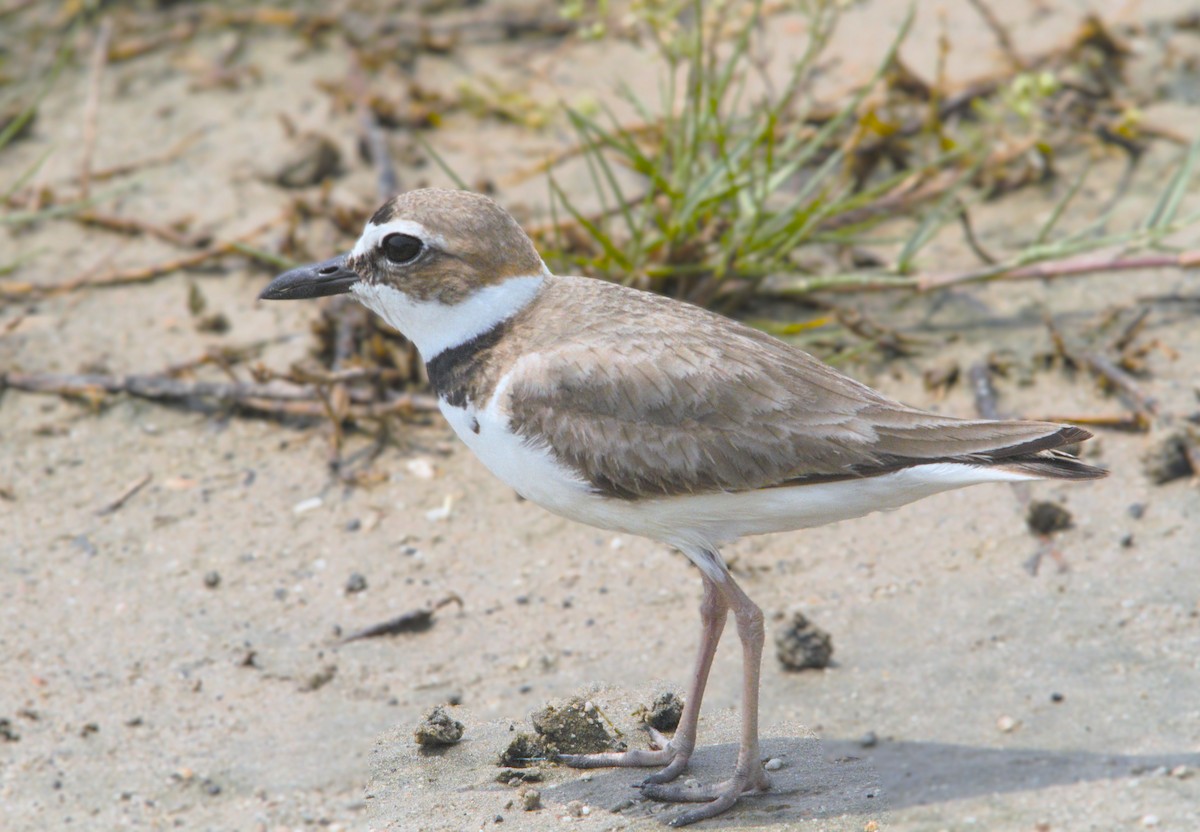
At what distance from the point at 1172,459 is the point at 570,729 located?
284cm

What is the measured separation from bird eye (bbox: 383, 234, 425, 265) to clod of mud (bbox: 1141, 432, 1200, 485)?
3209 mm

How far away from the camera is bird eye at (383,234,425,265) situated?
4520mm

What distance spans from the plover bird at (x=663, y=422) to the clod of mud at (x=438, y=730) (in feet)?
1.28

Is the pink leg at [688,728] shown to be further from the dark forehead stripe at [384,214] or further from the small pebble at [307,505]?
the small pebble at [307,505]

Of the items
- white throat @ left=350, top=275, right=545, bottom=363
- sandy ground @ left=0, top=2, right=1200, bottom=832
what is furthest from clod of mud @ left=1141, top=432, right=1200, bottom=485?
white throat @ left=350, top=275, right=545, bottom=363

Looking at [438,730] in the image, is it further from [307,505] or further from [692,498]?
[307,505]

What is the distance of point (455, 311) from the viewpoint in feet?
14.9

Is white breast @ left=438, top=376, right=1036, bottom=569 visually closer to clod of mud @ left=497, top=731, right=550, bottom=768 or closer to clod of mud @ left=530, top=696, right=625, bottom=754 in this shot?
clod of mud @ left=530, top=696, right=625, bottom=754

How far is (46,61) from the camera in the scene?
893 cm

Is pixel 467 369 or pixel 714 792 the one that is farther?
pixel 467 369

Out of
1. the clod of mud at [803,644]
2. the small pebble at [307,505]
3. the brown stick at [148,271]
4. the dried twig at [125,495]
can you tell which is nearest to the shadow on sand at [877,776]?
the clod of mud at [803,644]

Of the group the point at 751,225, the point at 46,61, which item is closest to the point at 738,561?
the point at 751,225

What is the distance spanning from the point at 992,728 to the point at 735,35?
14.3 feet

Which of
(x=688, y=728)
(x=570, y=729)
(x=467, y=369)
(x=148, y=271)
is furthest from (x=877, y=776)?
(x=148, y=271)
